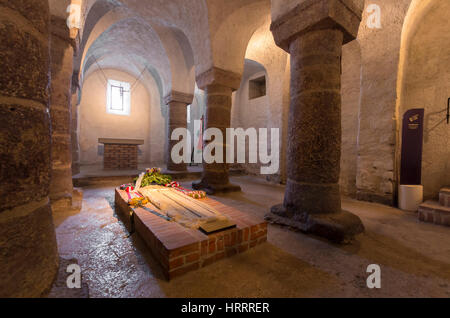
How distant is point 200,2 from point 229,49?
119 cm

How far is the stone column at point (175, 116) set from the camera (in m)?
7.70

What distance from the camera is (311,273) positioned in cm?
173

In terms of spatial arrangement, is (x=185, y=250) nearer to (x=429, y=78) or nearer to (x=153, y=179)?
(x=153, y=179)

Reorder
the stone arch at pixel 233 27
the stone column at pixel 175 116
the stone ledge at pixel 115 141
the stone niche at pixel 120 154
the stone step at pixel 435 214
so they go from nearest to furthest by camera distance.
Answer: the stone step at pixel 435 214
the stone arch at pixel 233 27
the stone ledge at pixel 115 141
the stone niche at pixel 120 154
the stone column at pixel 175 116

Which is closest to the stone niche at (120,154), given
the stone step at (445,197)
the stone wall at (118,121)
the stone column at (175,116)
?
the stone column at (175,116)

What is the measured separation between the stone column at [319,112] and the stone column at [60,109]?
3.66 m

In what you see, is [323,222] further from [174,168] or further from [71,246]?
[174,168]

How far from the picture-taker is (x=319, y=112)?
2559mm

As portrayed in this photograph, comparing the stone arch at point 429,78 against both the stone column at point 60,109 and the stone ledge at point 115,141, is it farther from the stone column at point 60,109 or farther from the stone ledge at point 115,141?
the stone ledge at point 115,141

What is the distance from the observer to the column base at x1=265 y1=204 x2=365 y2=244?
7.63ft

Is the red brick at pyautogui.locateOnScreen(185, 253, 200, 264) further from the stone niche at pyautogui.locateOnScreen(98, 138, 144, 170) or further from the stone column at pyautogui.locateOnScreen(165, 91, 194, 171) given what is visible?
the stone niche at pyautogui.locateOnScreen(98, 138, 144, 170)

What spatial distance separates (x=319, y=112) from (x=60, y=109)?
4075 millimetres

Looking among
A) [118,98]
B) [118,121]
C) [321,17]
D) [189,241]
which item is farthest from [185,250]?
[118,98]

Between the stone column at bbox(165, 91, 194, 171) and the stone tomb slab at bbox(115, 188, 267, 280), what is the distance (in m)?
5.30
